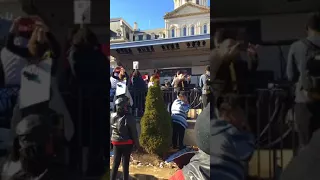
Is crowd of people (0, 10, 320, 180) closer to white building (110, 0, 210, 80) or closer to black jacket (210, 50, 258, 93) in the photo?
black jacket (210, 50, 258, 93)

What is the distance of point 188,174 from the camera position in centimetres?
126

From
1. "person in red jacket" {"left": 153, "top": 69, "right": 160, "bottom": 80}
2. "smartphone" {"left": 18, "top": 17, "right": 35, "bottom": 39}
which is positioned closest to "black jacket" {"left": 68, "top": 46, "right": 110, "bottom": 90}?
"smartphone" {"left": 18, "top": 17, "right": 35, "bottom": 39}

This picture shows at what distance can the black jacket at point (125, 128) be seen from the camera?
2.04m

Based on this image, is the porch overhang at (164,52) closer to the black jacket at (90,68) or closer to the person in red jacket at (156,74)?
the person in red jacket at (156,74)

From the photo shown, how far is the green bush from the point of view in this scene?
1811mm

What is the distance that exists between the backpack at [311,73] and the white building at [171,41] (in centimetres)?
50

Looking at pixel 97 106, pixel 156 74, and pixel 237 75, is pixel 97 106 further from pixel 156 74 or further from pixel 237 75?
pixel 156 74

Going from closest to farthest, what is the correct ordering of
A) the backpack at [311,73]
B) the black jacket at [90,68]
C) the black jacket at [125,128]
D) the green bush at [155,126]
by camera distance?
the backpack at [311,73] < the black jacket at [90,68] < the green bush at [155,126] < the black jacket at [125,128]

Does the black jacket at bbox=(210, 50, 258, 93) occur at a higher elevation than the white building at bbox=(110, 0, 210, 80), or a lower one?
lower

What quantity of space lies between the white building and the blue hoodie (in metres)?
0.53

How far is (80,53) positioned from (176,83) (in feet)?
3.44

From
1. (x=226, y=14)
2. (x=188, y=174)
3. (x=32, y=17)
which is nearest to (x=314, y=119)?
(x=226, y=14)

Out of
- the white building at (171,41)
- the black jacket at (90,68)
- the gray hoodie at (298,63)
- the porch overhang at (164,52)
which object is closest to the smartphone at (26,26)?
the black jacket at (90,68)

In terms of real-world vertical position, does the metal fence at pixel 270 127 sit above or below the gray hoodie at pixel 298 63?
below
